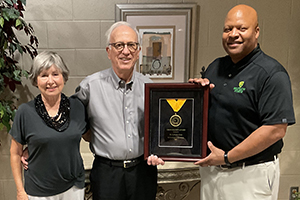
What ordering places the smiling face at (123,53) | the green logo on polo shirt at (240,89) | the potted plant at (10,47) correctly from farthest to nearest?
1. the potted plant at (10,47)
2. the smiling face at (123,53)
3. the green logo on polo shirt at (240,89)

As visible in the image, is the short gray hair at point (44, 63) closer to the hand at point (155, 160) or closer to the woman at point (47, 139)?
the woman at point (47, 139)

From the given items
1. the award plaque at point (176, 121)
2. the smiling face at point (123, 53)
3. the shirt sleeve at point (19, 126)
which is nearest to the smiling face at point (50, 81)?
the shirt sleeve at point (19, 126)

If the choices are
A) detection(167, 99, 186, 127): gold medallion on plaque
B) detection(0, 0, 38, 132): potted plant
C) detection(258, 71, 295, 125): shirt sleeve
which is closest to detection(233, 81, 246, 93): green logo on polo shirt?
detection(258, 71, 295, 125): shirt sleeve

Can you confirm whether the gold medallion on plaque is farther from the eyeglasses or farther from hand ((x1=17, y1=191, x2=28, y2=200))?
hand ((x1=17, y1=191, x2=28, y2=200))

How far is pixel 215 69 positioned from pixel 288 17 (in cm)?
123

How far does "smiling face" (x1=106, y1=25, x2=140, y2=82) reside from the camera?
5.04ft

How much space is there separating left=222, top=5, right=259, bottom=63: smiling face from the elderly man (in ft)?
1.76

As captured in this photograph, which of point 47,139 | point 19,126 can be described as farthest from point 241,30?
point 19,126

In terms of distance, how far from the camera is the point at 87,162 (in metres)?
2.18

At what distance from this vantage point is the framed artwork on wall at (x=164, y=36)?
2.27 m

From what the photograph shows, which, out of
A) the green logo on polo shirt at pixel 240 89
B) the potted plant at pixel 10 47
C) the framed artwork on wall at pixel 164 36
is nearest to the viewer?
the green logo on polo shirt at pixel 240 89

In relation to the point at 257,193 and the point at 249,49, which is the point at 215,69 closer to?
the point at 249,49

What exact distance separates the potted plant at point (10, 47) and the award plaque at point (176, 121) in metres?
1.15

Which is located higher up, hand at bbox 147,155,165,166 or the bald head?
the bald head
